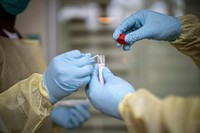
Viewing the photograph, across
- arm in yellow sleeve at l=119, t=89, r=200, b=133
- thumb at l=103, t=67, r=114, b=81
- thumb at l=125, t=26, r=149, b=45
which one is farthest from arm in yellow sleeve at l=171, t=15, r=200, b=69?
arm in yellow sleeve at l=119, t=89, r=200, b=133

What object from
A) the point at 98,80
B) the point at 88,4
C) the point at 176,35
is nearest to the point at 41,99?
the point at 98,80

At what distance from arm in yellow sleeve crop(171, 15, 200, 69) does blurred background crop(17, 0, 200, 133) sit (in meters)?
1.14

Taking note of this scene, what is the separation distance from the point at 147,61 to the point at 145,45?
6.1 inches

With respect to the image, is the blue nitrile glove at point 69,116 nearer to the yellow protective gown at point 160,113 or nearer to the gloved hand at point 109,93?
the gloved hand at point 109,93

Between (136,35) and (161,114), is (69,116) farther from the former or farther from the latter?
(161,114)

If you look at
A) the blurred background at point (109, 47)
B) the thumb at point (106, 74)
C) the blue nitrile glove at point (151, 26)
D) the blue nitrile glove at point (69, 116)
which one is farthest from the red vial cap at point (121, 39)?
the blurred background at point (109, 47)

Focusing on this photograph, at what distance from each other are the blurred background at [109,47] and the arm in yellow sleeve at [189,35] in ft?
3.75

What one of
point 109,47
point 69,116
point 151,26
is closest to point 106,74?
point 151,26

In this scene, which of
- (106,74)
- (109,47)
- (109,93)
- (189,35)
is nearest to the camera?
(109,93)

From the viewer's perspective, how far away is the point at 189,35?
1097mm

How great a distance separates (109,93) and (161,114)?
19cm

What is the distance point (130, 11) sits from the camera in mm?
2201

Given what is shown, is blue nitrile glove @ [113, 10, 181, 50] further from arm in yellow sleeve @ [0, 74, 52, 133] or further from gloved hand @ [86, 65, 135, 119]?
arm in yellow sleeve @ [0, 74, 52, 133]

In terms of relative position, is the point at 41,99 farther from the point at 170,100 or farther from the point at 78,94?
the point at 78,94
